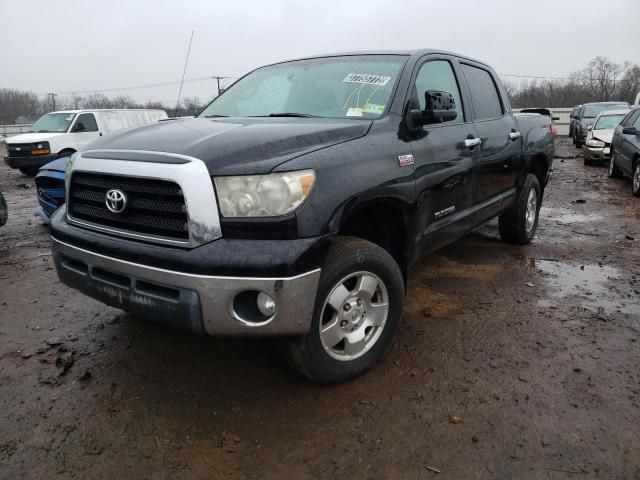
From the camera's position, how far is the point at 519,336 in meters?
3.26

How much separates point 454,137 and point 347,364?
6.08ft

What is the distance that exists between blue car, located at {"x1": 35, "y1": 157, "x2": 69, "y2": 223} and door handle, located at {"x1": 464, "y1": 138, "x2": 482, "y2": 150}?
4.34 metres

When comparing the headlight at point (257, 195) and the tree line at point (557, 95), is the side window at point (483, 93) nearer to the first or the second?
the headlight at point (257, 195)

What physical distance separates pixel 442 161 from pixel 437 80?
779mm

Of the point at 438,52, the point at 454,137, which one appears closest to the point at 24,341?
the point at 454,137

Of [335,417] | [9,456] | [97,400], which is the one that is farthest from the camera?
[97,400]

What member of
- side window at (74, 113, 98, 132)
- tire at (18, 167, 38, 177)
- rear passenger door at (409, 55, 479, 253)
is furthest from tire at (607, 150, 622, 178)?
tire at (18, 167, 38, 177)

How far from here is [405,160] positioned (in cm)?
287

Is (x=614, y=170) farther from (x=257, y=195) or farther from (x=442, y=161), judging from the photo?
(x=257, y=195)

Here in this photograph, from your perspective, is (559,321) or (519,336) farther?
(559,321)

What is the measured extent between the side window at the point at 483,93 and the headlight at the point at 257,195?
2478 millimetres

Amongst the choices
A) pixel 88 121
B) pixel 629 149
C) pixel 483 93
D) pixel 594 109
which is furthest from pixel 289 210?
pixel 594 109

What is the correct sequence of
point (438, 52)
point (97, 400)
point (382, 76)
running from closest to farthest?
point (97, 400) → point (382, 76) → point (438, 52)

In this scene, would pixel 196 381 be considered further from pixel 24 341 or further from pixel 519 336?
pixel 519 336
